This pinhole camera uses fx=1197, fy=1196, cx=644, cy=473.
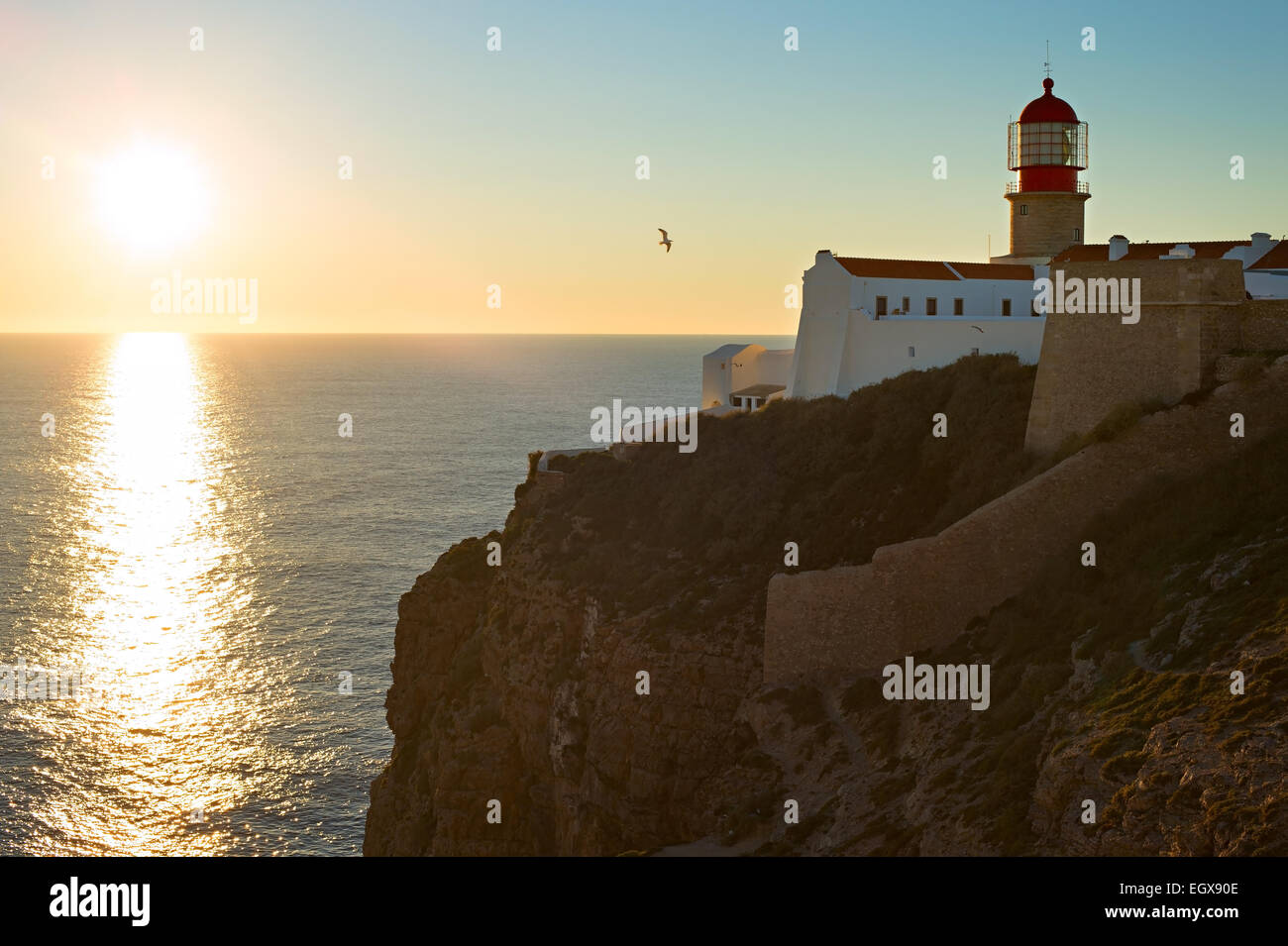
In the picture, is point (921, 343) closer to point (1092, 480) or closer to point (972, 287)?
point (972, 287)

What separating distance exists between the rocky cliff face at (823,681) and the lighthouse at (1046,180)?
9539 mm

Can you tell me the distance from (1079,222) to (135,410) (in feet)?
450

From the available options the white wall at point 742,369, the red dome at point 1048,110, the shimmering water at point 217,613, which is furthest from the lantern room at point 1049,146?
the shimmering water at point 217,613

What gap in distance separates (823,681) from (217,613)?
127ft

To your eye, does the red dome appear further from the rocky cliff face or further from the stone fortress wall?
the stone fortress wall

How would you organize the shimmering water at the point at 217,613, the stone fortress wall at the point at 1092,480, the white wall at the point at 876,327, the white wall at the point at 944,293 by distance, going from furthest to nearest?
the shimmering water at the point at 217,613
the white wall at the point at 944,293
the white wall at the point at 876,327
the stone fortress wall at the point at 1092,480

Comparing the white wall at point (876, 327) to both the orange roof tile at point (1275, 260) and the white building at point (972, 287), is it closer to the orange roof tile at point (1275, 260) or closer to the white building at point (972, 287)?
the white building at point (972, 287)

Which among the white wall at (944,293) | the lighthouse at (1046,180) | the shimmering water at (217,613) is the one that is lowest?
the shimmering water at (217,613)

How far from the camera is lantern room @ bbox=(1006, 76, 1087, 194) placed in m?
39.0

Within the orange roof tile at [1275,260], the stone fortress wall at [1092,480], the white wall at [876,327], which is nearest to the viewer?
the stone fortress wall at [1092,480]

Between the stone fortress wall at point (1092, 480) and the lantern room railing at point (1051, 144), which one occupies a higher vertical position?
the lantern room railing at point (1051, 144)

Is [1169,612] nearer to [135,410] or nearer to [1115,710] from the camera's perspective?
[1115,710]

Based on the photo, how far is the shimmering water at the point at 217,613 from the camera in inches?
1480

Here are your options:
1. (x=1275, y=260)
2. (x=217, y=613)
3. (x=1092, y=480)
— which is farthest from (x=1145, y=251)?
(x=217, y=613)
